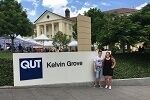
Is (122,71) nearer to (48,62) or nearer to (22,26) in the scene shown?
(48,62)

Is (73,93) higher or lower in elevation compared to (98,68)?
lower

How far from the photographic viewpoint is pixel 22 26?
5103 cm

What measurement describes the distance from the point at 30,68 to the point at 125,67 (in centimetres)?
695

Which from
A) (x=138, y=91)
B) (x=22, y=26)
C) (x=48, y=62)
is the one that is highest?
(x=22, y=26)

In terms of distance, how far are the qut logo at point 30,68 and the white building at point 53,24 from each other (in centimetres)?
8527

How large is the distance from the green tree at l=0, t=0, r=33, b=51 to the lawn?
24609 mm

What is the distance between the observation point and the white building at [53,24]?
10543 centimetres

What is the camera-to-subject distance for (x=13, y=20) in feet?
168

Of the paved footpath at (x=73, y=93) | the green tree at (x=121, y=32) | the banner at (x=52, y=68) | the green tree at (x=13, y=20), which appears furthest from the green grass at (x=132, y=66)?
the green tree at (x=13, y=20)

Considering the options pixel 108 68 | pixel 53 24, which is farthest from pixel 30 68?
pixel 53 24

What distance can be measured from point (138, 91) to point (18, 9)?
3840cm

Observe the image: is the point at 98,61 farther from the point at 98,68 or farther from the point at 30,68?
the point at 30,68

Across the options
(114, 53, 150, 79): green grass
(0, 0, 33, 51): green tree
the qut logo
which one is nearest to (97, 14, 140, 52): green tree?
(114, 53, 150, 79): green grass

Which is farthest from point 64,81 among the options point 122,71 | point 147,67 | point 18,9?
point 18,9
